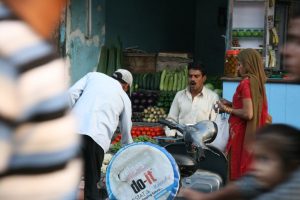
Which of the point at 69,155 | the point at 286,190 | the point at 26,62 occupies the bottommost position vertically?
the point at 286,190

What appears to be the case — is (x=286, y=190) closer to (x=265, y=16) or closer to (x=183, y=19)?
(x=265, y=16)

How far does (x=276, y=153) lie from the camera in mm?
2074

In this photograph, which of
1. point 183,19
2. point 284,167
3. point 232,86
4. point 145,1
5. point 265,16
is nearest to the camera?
point 284,167

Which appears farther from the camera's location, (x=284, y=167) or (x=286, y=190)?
(x=284, y=167)

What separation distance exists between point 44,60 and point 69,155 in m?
0.17

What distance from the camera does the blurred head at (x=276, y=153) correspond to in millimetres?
2049

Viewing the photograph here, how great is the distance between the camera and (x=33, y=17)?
115cm

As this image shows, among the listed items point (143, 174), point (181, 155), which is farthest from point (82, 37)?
point (143, 174)

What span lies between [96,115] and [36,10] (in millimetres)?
4693

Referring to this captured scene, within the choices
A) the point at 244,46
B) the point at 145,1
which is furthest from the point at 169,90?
the point at 145,1

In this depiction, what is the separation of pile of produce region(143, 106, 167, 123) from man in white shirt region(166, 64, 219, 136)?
1.46m

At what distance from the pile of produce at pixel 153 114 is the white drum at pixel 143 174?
4007 mm

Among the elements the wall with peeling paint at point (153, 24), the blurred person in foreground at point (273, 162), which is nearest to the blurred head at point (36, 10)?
the blurred person in foreground at point (273, 162)

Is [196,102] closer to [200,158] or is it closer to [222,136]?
[222,136]
